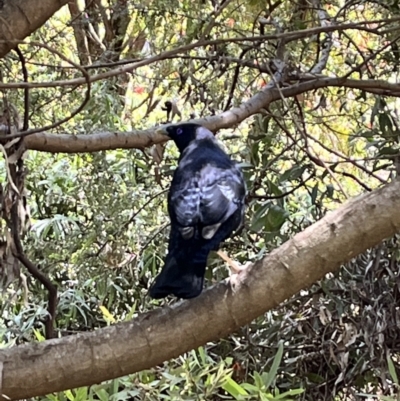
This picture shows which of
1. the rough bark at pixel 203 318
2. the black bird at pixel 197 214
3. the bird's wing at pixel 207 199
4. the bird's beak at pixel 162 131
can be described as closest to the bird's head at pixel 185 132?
the bird's beak at pixel 162 131

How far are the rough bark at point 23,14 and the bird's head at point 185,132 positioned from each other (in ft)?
1.83

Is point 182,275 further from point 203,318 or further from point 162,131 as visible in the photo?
point 162,131

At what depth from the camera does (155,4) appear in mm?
2211

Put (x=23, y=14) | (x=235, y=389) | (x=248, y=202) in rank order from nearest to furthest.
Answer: (x=23, y=14) < (x=235, y=389) < (x=248, y=202)

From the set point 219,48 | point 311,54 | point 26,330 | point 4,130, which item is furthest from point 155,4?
point 26,330

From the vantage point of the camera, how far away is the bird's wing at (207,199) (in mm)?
1444

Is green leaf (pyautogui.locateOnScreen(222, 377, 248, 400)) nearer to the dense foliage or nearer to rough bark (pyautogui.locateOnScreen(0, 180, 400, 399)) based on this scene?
the dense foliage

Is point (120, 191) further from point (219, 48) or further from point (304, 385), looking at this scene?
point (304, 385)

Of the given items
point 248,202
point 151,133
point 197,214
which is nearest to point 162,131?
point 151,133

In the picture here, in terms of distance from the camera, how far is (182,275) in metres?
1.33

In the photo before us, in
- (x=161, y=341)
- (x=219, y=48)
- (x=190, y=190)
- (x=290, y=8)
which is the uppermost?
(x=290, y=8)

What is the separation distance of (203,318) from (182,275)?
0.10m

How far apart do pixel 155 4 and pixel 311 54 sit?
725 millimetres

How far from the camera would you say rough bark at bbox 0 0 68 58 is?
1382 mm
